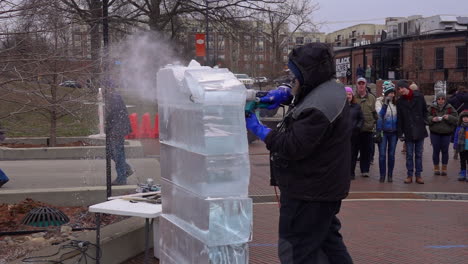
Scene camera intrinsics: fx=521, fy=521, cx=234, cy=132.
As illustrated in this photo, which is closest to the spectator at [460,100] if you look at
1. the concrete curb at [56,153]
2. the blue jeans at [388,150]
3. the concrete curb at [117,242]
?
the blue jeans at [388,150]

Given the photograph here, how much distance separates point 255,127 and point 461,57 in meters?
41.9

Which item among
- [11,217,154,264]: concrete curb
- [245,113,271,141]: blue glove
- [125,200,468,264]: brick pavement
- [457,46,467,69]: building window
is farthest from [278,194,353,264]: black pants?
[457,46,467,69]: building window

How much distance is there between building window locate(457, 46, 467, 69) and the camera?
40625 millimetres

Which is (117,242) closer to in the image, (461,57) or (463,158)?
(463,158)

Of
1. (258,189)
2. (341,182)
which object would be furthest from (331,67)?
(258,189)

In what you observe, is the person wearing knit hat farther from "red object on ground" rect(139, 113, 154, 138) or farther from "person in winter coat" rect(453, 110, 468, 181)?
"red object on ground" rect(139, 113, 154, 138)

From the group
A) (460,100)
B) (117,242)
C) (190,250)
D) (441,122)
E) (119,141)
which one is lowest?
(117,242)

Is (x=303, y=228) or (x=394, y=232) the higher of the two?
(x=303, y=228)

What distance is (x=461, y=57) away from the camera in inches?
1610

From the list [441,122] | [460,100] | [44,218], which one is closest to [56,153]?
[44,218]

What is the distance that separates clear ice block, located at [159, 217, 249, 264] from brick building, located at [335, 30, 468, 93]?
35.8 m

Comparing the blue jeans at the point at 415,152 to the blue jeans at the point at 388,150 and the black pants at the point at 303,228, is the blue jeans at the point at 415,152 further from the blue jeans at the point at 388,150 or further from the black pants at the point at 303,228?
the black pants at the point at 303,228

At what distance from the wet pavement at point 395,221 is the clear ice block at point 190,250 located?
1.12 meters

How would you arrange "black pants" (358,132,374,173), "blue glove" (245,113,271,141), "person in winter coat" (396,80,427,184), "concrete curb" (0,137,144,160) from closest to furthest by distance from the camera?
"blue glove" (245,113,271,141) < "person in winter coat" (396,80,427,184) < "black pants" (358,132,374,173) < "concrete curb" (0,137,144,160)
